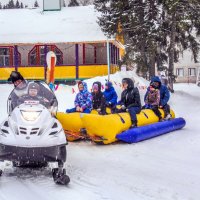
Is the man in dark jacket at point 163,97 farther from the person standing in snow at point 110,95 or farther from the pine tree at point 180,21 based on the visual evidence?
the pine tree at point 180,21

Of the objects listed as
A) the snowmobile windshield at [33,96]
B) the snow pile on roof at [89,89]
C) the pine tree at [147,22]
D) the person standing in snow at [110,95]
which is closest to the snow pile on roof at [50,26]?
the pine tree at [147,22]

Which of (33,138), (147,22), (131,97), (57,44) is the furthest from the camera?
(57,44)

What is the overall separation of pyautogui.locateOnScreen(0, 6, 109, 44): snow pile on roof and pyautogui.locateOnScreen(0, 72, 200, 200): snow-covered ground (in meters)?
19.4

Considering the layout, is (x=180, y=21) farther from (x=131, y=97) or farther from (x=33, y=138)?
(x=33, y=138)

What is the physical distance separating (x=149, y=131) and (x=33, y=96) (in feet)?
15.7

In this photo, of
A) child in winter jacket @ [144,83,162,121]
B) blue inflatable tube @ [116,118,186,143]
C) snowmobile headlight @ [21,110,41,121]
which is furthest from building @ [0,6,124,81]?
snowmobile headlight @ [21,110,41,121]

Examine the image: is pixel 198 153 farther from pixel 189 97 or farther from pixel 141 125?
pixel 189 97

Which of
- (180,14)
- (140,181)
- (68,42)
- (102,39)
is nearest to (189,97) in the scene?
(180,14)

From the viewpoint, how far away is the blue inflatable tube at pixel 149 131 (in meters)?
11.0

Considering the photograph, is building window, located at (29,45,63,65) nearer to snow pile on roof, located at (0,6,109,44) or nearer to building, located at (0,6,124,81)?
building, located at (0,6,124,81)

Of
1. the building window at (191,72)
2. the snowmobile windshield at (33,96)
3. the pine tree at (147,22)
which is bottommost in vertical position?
the building window at (191,72)

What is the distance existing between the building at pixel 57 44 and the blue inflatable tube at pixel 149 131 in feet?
54.5

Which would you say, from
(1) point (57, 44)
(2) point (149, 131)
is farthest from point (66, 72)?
(2) point (149, 131)

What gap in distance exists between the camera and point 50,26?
32719 mm
